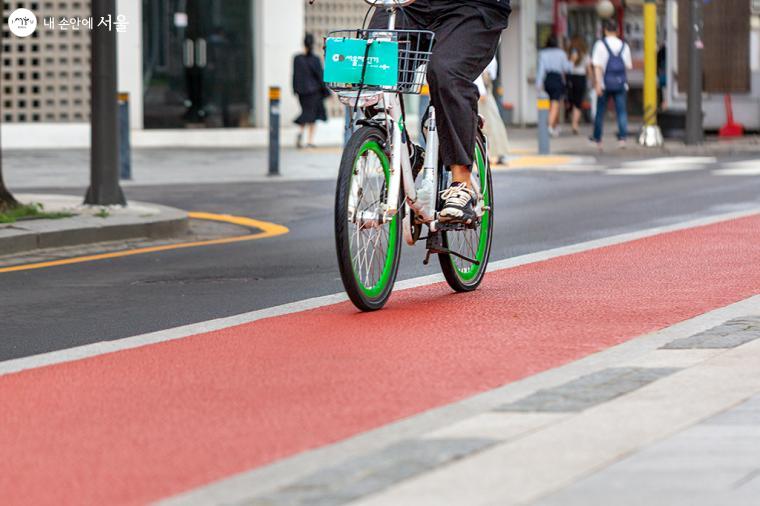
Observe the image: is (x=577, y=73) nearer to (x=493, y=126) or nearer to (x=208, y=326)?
(x=493, y=126)

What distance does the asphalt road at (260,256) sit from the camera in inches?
312

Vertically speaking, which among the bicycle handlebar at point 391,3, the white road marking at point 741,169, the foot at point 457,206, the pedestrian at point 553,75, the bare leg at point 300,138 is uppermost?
the pedestrian at point 553,75

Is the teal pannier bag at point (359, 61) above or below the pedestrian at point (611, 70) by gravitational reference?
below

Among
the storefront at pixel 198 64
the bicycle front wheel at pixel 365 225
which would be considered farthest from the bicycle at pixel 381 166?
the storefront at pixel 198 64

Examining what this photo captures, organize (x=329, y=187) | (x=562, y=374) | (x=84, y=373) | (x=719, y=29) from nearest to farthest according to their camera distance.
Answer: (x=562, y=374) < (x=84, y=373) < (x=329, y=187) < (x=719, y=29)

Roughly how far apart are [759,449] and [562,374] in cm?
127

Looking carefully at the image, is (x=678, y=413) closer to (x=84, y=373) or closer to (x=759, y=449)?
(x=759, y=449)

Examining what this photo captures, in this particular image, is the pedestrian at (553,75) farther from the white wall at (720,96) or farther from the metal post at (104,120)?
the metal post at (104,120)

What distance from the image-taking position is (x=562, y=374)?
19.4 ft

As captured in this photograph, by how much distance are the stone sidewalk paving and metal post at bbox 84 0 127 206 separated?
7.78 metres

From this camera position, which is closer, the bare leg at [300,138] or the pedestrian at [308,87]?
the pedestrian at [308,87]

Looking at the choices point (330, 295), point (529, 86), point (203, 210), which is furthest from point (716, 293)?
point (529, 86)

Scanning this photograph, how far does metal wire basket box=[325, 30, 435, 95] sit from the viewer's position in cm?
722

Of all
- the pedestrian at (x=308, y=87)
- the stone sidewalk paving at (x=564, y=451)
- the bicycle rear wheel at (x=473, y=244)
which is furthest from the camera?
the pedestrian at (x=308, y=87)
